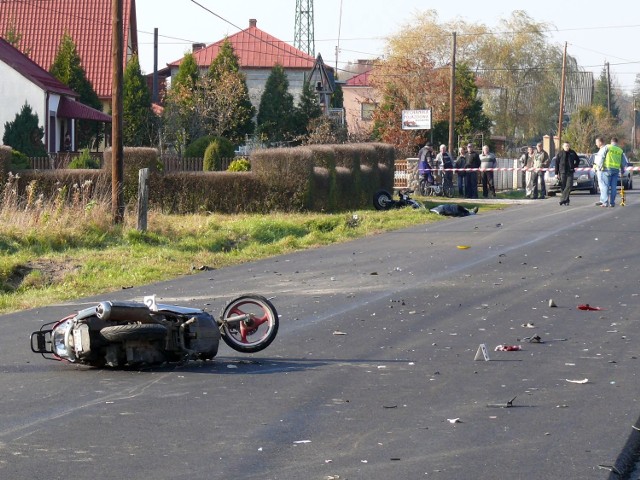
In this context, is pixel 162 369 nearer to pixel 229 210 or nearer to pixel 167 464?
pixel 167 464

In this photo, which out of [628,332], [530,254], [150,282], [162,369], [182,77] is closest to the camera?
[162,369]

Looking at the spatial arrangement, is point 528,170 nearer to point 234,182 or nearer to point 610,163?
point 610,163

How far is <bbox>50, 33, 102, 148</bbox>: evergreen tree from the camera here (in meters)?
48.6

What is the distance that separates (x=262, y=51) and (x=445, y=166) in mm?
36688

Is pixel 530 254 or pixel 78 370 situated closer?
pixel 78 370

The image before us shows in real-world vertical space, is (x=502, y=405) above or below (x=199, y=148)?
below

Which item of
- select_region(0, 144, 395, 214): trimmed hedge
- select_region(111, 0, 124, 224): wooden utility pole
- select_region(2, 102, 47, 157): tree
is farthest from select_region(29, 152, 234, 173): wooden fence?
select_region(111, 0, 124, 224): wooden utility pole

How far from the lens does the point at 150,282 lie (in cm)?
1583

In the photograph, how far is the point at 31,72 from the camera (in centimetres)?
4347

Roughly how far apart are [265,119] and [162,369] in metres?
46.3

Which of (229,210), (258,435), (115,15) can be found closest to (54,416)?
(258,435)

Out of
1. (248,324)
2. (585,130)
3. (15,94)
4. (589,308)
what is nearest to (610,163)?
(589,308)

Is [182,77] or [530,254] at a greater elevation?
[182,77]

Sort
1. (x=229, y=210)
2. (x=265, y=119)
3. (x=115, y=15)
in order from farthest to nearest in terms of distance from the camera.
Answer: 1. (x=265, y=119)
2. (x=229, y=210)
3. (x=115, y=15)
